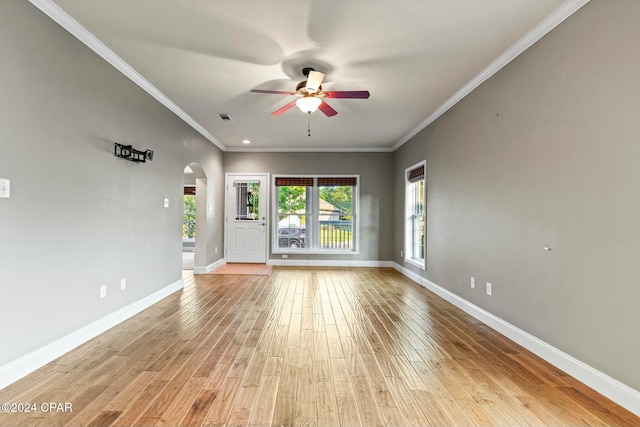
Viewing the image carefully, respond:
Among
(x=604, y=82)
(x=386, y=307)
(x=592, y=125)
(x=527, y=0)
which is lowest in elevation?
(x=386, y=307)

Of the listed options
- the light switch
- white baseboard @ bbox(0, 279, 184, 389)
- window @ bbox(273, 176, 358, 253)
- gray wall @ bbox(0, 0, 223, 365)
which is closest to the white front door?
window @ bbox(273, 176, 358, 253)

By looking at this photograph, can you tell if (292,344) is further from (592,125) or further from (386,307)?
(592,125)

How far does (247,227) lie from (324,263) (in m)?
1.94

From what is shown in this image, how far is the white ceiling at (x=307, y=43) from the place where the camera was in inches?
90.9

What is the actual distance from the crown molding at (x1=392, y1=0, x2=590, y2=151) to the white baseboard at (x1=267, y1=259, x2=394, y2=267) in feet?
11.9

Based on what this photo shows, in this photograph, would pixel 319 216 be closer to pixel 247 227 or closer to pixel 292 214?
pixel 292 214

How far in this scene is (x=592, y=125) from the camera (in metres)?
2.07

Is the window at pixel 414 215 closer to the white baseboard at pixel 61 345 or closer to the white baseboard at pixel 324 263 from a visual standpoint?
the white baseboard at pixel 324 263

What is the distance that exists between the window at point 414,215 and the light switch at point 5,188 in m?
5.01

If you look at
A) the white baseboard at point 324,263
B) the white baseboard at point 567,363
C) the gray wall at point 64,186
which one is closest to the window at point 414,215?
the white baseboard at point 324,263

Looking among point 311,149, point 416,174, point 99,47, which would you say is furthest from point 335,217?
point 99,47

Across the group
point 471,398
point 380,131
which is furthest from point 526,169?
point 380,131

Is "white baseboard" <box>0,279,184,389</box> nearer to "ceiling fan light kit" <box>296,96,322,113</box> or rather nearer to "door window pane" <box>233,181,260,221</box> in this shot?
"ceiling fan light kit" <box>296,96,322,113</box>

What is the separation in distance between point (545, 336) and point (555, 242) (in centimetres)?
76
